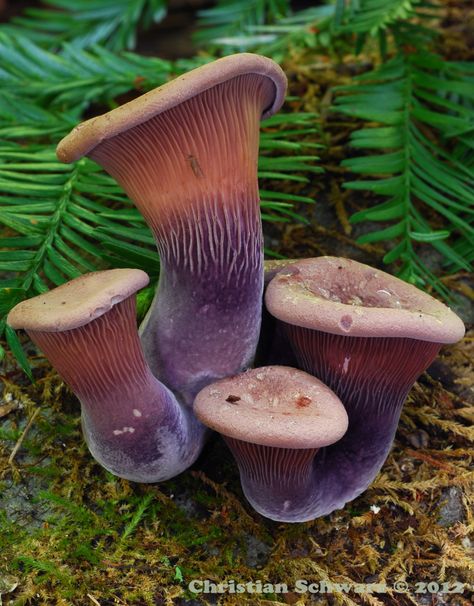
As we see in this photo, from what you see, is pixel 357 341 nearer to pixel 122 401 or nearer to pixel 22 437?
pixel 122 401

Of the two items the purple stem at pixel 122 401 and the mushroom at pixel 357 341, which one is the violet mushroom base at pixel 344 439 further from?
the purple stem at pixel 122 401

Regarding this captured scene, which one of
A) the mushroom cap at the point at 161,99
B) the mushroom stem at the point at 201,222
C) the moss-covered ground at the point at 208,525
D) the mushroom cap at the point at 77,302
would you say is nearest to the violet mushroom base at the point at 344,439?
the moss-covered ground at the point at 208,525

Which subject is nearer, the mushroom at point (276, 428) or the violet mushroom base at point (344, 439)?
the mushroom at point (276, 428)

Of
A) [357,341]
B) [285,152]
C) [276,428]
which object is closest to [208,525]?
[276,428]

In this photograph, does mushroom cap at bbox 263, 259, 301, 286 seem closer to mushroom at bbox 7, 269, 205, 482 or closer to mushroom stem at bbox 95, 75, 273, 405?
mushroom stem at bbox 95, 75, 273, 405

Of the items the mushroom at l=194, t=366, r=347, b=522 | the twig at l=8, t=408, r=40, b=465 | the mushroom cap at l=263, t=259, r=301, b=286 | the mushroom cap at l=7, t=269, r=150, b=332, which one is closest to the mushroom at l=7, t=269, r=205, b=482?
the mushroom cap at l=7, t=269, r=150, b=332

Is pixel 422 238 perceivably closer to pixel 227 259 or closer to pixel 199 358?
pixel 227 259

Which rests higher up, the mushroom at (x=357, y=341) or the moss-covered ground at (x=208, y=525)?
the mushroom at (x=357, y=341)
